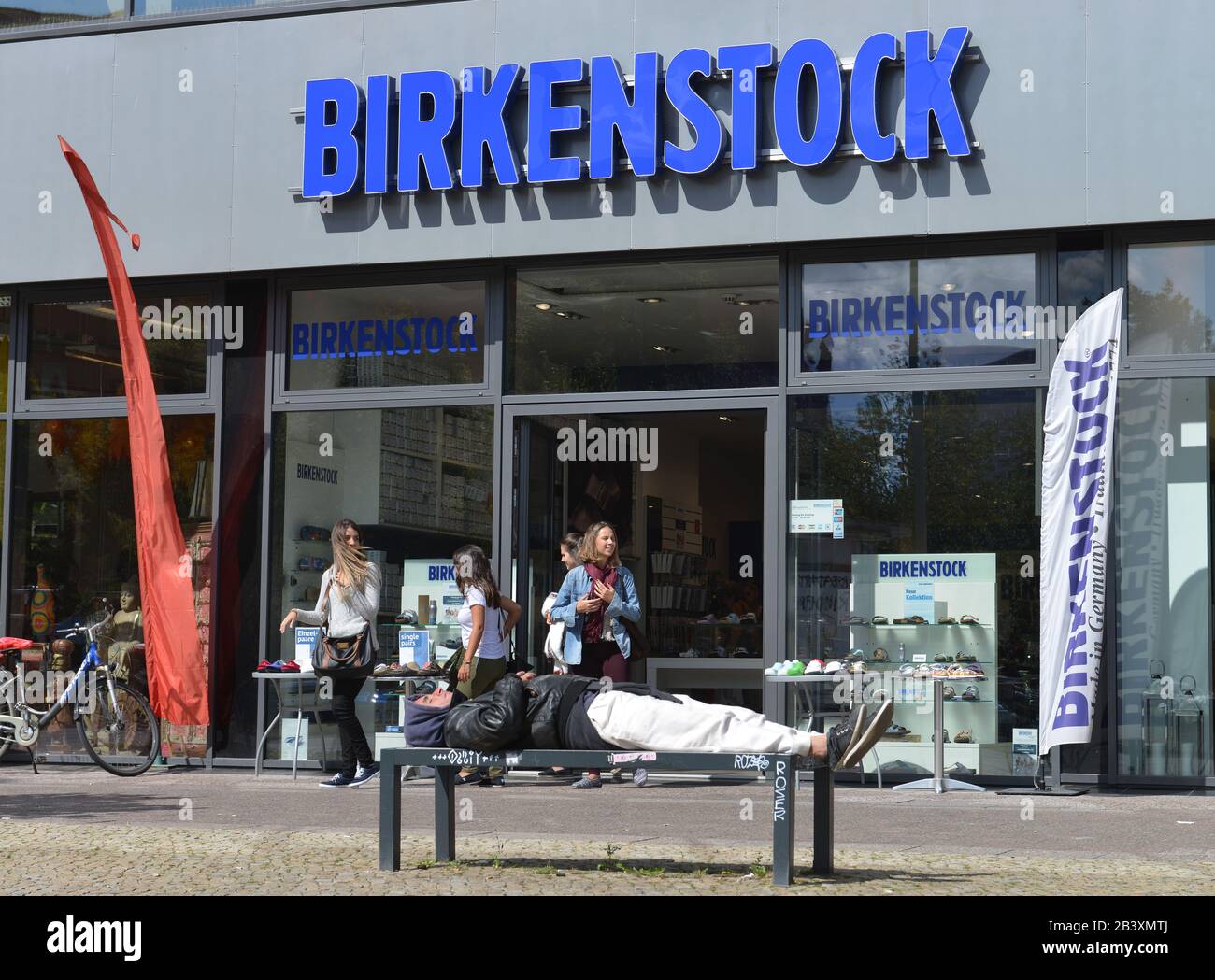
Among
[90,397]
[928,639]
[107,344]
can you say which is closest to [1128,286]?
[928,639]

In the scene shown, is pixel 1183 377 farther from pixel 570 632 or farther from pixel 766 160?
pixel 570 632

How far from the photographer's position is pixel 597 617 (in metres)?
12.3

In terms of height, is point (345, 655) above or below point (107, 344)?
below

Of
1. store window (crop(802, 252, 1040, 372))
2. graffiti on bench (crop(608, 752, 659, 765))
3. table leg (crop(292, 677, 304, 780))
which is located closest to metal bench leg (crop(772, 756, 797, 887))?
graffiti on bench (crop(608, 752, 659, 765))

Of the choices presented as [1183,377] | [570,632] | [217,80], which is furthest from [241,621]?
[1183,377]

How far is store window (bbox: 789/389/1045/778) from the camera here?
12219mm

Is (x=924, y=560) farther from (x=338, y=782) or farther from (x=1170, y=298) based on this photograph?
(x=338, y=782)

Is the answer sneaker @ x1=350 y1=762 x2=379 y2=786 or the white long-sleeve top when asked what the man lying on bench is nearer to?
the white long-sleeve top

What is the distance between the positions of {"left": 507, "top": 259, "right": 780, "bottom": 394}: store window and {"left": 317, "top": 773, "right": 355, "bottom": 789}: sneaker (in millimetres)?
3339

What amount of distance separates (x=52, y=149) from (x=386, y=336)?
337cm

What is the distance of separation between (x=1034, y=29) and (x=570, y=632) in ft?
18.2

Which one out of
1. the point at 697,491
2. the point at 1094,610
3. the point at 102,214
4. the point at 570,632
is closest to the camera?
the point at 1094,610

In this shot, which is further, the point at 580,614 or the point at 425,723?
the point at 580,614

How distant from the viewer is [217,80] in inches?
541
